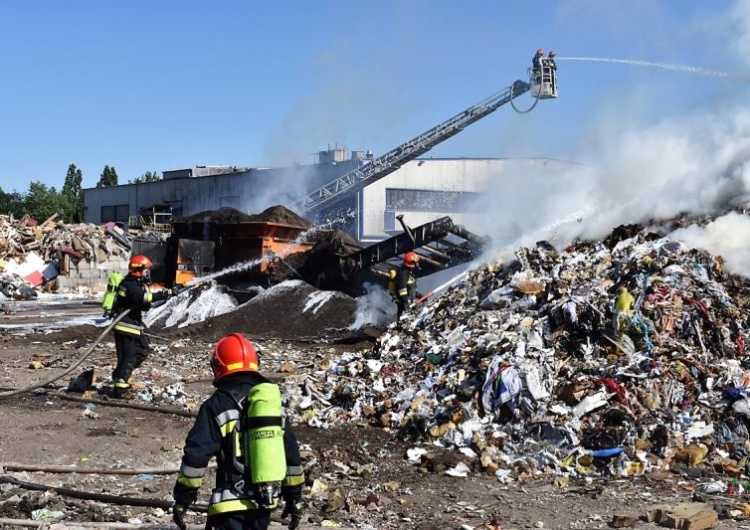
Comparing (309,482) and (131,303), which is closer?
(309,482)

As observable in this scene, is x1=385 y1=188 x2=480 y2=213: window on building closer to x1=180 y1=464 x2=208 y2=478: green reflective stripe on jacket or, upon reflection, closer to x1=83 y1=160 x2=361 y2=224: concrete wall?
x1=83 y1=160 x2=361 y2=224: concrete wall

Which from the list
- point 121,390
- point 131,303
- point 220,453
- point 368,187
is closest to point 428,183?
point 368,187

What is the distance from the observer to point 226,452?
3.36m

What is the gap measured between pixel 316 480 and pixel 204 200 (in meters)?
33.7

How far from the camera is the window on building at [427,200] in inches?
1362

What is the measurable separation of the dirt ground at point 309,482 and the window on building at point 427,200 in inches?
1009

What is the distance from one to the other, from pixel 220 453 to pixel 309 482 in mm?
2673

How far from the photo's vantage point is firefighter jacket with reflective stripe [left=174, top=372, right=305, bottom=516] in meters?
3.29

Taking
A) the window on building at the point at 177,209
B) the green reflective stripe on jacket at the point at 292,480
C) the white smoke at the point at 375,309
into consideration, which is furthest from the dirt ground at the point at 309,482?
the window on building at the point at 177,209

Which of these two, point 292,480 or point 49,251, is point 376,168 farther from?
point 292,480

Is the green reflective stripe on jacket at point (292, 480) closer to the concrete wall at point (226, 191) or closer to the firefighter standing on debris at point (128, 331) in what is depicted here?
the firefighter standing on debris at point (128, 331)

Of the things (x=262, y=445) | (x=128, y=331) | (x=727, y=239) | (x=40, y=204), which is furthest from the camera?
(x=40, y=204)

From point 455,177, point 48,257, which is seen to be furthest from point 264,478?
point 455,177

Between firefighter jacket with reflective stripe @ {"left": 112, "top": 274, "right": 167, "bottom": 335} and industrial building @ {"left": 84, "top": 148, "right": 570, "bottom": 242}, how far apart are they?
21782mm
